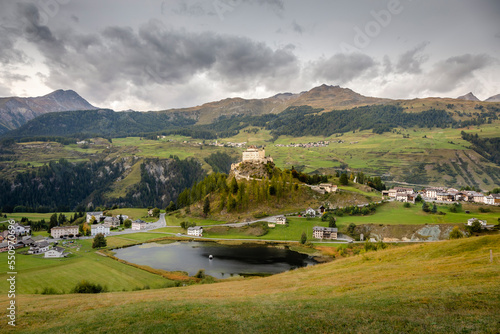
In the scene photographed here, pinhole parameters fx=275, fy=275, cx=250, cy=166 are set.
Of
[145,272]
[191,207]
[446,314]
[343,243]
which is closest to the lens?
[446,314]

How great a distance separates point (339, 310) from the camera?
1853 cm

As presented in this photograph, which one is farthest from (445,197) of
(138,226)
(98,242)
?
(98,242)

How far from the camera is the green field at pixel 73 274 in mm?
50572

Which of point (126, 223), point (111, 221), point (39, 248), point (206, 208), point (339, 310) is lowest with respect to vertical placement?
point (126, 223)

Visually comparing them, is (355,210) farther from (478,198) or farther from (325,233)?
(478,198)

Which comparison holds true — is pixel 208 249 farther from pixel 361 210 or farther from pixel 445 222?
pixel 445 222

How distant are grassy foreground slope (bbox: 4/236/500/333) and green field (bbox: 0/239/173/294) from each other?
26696mm

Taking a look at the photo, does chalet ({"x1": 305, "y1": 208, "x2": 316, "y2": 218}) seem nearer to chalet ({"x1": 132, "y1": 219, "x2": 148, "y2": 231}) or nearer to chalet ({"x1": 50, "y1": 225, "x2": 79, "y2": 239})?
chalet ({"x1": 132, "y1": 219, "x2": 148, "y2": 231})

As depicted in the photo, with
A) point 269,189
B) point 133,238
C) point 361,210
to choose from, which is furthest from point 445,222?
point 133,238

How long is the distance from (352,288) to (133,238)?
88.4 m

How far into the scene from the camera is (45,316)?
2244 centimetres

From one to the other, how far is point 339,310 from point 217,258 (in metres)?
57.8

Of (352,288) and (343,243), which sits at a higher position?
(352,288)

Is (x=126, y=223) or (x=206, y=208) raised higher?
(x=206, y=208)
